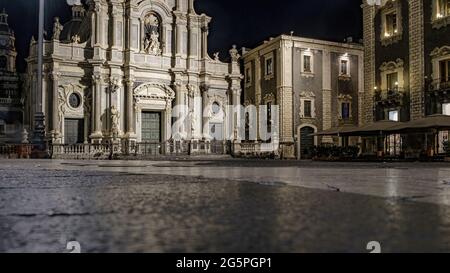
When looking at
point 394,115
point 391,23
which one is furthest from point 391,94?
point 391,23

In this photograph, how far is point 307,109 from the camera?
36.9 meters

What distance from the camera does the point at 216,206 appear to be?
2902 millimetres

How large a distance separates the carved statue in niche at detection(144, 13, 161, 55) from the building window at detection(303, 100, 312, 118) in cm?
1294

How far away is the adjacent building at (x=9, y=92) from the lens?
134ft

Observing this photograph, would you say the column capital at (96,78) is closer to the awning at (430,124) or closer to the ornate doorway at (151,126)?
the ornate doorway at (151,126)

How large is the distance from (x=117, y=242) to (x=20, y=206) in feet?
5.16

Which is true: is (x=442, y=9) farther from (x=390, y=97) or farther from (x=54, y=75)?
(x=54, y=75)

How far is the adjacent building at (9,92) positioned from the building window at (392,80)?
29.9 metres

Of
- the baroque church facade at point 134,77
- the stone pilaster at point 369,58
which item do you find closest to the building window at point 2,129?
the baroque church facade at point 134,77

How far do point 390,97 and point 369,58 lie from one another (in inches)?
148

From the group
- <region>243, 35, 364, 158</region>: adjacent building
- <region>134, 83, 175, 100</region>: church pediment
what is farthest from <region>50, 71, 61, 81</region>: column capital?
<region>243, 35, 364, 158</region>: adjacent building

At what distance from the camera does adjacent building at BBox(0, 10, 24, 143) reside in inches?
1612

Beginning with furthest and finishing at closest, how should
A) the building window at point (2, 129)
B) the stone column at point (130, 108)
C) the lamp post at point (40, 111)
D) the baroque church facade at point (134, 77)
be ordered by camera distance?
the building window at point (2, 129), the stone column at point (130, 108), the baroque church facade at point (134, 77), the lamp post at point (40, 111)
